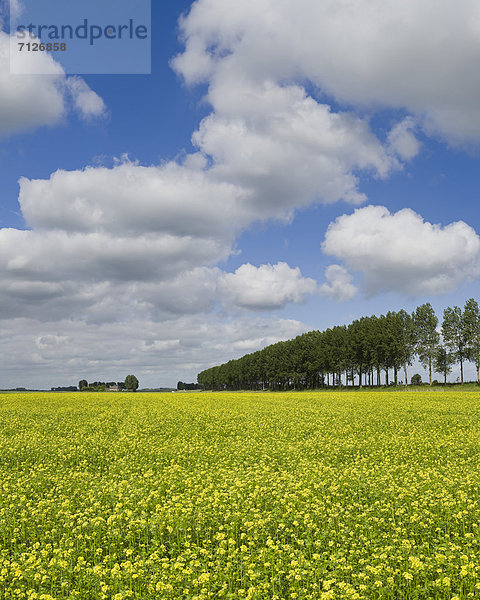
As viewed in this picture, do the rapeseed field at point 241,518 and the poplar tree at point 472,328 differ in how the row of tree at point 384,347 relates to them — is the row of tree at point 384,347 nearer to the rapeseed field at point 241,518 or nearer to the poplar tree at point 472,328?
the poplar tree at point 472,328

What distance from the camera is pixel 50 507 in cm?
1355

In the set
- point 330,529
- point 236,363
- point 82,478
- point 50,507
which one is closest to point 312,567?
point 330,529

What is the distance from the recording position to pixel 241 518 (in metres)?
12.2

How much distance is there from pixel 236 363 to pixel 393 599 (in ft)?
557

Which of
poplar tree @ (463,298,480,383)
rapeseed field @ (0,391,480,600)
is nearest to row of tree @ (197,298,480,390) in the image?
poplar tree @ (463,298,480,383)

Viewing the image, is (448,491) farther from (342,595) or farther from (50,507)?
(50,507)

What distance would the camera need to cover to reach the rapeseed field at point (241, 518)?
8961 millimetres

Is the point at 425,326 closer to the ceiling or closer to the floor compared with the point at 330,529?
closer to the ceiling

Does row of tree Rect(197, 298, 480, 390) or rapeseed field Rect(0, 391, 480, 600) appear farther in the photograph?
row of tree Rect(197, 298, 480, 390)

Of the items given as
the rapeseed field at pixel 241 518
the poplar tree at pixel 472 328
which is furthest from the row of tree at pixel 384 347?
the rapeseed field at pixel 241 518

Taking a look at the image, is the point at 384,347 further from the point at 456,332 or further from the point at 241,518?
the point at 241,518

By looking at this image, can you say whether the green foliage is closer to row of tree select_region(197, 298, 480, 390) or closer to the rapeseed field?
row of tree select_region(197, 298, 480, 390)

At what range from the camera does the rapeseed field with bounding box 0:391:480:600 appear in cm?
896

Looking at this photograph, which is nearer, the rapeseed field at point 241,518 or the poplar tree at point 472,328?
the rapeseed field at point 241,518
